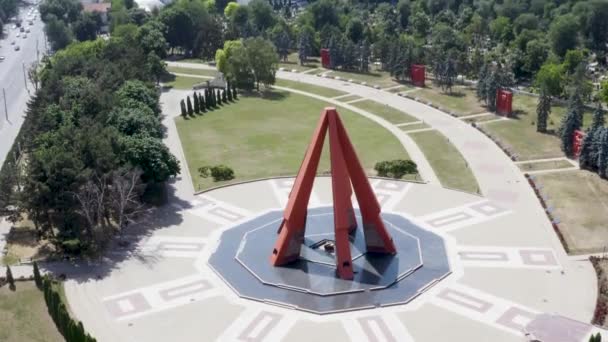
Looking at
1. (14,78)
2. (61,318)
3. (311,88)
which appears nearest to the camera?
(61,318)

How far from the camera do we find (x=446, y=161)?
87000mm

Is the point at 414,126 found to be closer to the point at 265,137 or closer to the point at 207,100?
the point at 265,137

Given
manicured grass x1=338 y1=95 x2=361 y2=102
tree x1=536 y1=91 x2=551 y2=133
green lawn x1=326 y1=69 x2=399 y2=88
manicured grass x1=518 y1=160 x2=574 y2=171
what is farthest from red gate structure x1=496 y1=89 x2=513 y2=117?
green lawn x1=326 y1=69 x2=399 y2=88

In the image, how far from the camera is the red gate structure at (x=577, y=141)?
85.6 metres

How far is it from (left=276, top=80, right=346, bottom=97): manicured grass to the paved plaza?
45.3 meters

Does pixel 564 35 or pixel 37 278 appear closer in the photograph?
pixel 37 278

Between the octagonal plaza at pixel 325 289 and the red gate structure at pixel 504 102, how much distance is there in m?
34.9

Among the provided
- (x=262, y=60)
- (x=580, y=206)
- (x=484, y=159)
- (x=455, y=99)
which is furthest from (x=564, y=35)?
(x=580, y=206)

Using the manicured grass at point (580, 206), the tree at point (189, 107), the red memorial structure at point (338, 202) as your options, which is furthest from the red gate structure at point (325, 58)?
the red memorial structure at point (338, 202)

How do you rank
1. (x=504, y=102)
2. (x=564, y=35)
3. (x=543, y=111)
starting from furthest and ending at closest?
(x=564, y=35) < (x=504, y=102) < (x=543, y=111)

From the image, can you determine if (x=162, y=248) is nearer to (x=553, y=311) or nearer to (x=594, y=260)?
(x=553, y=311)

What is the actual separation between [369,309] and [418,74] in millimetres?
78884

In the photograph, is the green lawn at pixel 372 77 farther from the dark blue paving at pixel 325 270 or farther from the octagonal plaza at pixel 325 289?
the dark blue paving at pixel 325 270

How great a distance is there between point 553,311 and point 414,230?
689 inches
